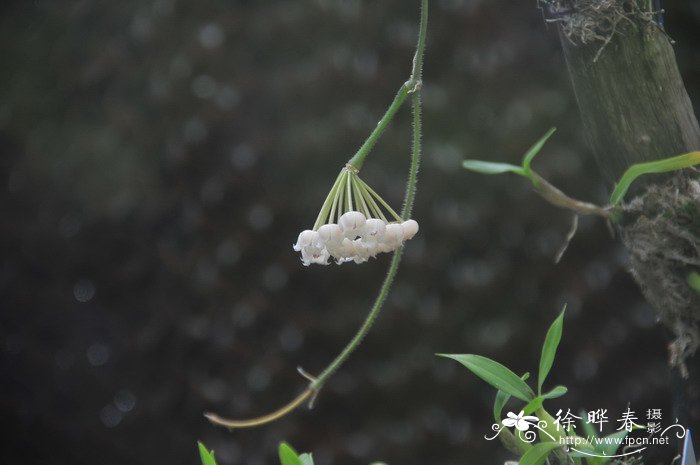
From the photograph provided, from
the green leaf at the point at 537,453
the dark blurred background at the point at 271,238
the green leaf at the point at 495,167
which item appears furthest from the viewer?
the dark blurred background at the point at 271,238

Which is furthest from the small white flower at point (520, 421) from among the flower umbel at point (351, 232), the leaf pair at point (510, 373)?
the flower umbel at point (351, 232)

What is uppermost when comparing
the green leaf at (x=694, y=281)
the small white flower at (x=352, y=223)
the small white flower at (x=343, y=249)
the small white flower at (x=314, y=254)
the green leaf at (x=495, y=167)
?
the green leaf at (x=495, y=167)

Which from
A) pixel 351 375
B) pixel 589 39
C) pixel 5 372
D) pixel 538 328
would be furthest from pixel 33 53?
pixel 589 39

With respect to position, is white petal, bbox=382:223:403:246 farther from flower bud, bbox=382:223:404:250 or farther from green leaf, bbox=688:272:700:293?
green leaf, bbox=688:272:700:293

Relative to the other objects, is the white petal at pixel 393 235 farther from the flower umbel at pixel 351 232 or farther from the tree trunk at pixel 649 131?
the tree trunk at pixel 649 131

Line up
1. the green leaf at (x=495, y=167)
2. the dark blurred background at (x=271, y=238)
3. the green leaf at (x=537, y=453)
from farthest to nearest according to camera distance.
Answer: the dark blurred background at (x=271, y=238)
the green leaf at (x=495, y=167)
the green leaf at (x=537, y=453)

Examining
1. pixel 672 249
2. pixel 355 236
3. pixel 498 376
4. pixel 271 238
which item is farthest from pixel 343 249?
pixel 271 238

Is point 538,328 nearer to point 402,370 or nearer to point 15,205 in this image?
point 402,370

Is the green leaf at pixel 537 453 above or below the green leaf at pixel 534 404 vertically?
below

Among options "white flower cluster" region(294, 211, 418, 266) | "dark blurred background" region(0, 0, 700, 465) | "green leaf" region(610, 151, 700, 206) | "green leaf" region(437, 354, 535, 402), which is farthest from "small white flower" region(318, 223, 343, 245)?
"dark blurred background" region(0, 0, 700, 465)
